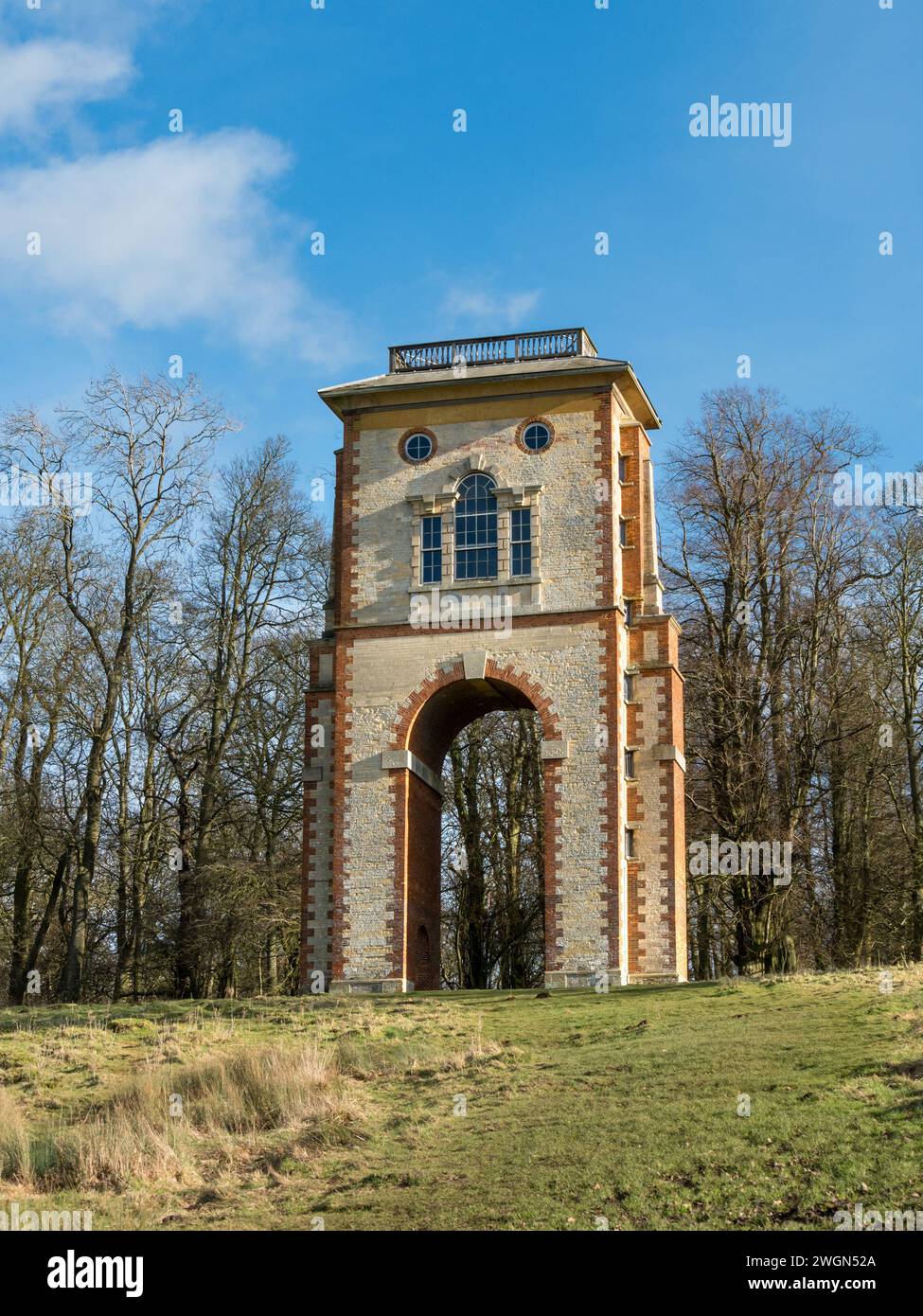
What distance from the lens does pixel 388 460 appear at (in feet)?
126

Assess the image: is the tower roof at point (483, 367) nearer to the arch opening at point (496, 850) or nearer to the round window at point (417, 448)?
the round window at point (417, 448)

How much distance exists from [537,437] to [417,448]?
274 cm

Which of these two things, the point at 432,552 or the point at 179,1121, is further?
the point at 432,552

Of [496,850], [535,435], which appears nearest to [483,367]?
[535,435]

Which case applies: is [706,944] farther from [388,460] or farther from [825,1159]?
[825,1159]

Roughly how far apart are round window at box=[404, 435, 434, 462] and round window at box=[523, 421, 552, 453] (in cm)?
219

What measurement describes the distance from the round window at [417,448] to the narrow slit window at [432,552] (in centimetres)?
149

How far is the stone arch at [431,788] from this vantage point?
35438mm

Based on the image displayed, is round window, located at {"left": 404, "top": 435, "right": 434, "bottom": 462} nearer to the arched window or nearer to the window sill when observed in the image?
the arched window

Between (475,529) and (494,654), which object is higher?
(475,529)

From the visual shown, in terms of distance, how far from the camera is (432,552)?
37594mm

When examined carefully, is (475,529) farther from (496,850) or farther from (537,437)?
(496,850)

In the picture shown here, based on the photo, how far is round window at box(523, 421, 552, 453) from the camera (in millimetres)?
37594
